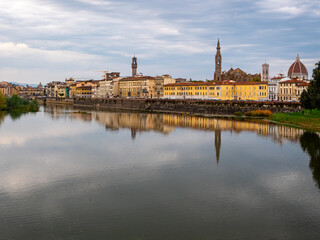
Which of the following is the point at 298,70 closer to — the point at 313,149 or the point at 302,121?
the point at 302,121

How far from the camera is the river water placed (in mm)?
15281

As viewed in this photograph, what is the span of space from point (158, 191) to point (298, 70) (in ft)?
387

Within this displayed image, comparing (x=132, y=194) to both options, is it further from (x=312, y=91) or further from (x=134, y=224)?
(x=312, y=91)

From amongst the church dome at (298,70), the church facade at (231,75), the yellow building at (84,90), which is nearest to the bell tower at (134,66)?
the yellow building at (84,90)

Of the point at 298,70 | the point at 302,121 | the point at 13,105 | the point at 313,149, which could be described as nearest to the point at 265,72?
the point at 298,70

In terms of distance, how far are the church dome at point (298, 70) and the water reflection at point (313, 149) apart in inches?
3313

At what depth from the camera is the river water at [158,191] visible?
1528cm

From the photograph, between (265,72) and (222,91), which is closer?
(222,91)

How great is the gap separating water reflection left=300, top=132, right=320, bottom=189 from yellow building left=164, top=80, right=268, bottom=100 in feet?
183

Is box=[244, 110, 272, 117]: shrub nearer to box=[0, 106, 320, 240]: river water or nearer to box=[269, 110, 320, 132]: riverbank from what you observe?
box=[269, 110, 320, 132]: riverbank

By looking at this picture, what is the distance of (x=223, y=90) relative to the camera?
108500 millimetres

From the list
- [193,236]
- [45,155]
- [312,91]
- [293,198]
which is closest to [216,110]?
[312,91]

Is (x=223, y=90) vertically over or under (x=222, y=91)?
over

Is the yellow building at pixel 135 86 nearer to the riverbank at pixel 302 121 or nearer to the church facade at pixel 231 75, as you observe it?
the church facade at pixel 231 75
